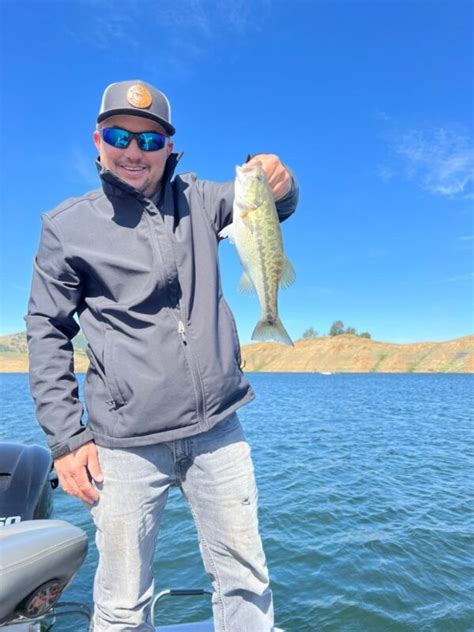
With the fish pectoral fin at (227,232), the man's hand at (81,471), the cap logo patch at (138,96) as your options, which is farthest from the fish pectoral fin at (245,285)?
the man's hand at (81,471)

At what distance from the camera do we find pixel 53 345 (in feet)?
9.80

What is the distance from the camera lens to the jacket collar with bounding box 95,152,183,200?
2877 millimetres

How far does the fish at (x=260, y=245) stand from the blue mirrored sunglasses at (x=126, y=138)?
637 millimetres

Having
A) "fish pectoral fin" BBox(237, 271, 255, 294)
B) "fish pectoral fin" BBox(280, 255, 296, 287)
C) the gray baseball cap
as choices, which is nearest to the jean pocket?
"fish pectoral fin" BBox(237, 271, 255, 294)

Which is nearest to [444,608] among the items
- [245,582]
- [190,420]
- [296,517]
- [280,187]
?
[296,517]

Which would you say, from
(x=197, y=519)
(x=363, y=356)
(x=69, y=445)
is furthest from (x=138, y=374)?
(x=363, y=356)

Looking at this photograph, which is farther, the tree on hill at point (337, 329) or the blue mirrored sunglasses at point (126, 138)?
the tree on hill at point (337, 329)

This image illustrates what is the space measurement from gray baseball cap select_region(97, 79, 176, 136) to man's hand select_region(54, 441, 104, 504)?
2095mm

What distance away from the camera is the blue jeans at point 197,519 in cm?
291

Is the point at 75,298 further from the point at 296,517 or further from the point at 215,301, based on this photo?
the point at 296,517

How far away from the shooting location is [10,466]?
4.74m

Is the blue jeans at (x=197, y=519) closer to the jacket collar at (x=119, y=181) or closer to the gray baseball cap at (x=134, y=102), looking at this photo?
the jacket collar at (x=119, y=181)

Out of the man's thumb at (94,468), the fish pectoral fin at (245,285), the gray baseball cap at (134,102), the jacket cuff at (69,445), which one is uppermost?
the gray baseball cap at (134,102)

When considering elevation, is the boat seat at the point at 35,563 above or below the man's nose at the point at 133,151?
below
